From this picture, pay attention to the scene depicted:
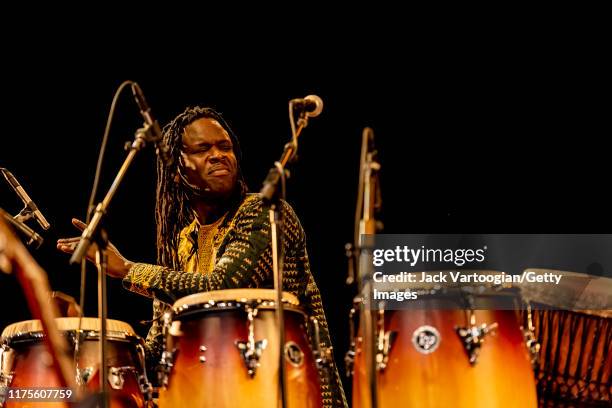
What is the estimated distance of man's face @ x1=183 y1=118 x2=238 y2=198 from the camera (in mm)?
4180

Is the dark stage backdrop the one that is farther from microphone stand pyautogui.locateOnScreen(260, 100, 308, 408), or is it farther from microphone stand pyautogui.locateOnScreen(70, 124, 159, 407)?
microphone stand pyautogui.locateOnScreen(70, 124, 159, 407)

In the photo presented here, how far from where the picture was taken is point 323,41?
17.7 feet

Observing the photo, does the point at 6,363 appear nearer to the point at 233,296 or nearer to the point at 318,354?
the point at 233,296

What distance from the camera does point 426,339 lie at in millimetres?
3125

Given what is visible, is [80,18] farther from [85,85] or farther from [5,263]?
[5,263]

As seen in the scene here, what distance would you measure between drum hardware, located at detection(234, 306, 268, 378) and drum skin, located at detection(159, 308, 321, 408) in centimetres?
1

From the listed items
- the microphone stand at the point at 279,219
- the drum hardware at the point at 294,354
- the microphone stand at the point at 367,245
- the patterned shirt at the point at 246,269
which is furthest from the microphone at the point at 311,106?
the drum hardware at the point at 294,354

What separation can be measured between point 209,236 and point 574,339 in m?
1.85

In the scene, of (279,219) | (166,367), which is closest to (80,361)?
(166,367)

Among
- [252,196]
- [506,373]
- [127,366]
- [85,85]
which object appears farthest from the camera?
[85,85]

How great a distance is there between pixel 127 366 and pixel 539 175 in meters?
2.77

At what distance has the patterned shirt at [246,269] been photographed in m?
3.67

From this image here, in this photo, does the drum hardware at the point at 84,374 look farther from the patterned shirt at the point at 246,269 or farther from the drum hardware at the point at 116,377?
the patterned shirt at the point at 246,269

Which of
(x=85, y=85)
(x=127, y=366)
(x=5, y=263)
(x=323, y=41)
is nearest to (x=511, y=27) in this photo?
(x=323, y=41)
